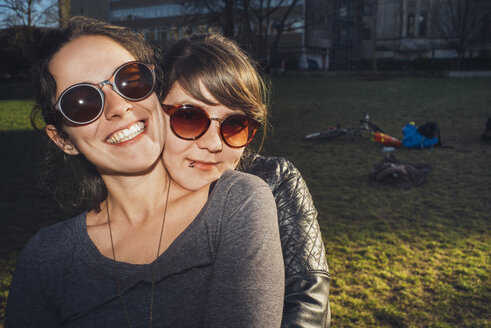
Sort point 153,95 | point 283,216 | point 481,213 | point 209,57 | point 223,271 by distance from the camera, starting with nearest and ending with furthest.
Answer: point 223,271, point 153,95, point 209,57, point 283,216, point 481,213

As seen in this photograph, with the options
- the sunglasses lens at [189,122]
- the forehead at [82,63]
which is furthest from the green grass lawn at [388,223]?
the forehead at [82,63]

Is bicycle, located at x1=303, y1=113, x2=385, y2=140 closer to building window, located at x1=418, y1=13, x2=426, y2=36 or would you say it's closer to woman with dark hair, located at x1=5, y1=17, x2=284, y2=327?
woman with dark hair, located at x1=5, y1=17, x2=284, y2=327

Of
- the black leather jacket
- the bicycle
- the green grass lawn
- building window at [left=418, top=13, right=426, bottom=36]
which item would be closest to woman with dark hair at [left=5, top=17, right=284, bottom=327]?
the black leather jacket

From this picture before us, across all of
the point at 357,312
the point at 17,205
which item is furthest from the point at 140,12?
the point at 357,312

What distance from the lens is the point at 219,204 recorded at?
159 cm

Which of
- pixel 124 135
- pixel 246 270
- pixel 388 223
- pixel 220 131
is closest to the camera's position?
pixel 246 270

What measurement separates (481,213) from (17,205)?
6966 millimetres

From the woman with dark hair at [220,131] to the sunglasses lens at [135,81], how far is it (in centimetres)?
28

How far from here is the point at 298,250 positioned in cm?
205

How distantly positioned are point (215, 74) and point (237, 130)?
32 centimetres

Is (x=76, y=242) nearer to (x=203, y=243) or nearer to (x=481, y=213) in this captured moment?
(x=203, y=243)

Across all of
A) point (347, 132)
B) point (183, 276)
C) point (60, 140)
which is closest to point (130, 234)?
point (183, 276)

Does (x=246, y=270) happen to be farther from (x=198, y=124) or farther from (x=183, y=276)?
(x=198, y=124)

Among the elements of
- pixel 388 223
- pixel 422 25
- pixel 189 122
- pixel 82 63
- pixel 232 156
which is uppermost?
pixel 422 25
